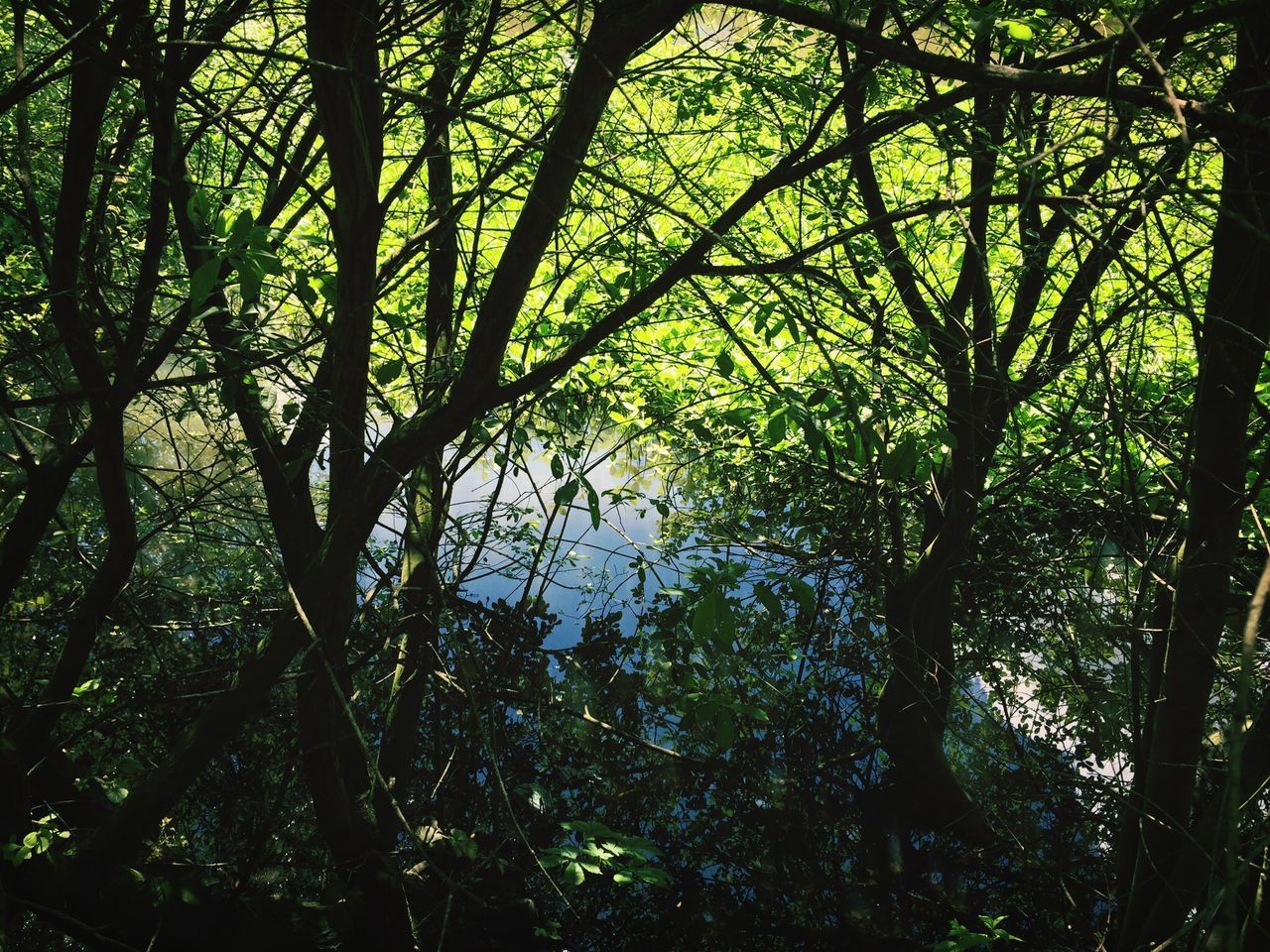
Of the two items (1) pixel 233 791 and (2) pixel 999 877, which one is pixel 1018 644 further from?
(1) pixel 233 791

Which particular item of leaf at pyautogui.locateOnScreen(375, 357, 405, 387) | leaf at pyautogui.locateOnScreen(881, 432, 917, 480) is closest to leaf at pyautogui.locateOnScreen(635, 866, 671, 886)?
leaf at pyautogui.locateOnScreen(881, 432, 917, 480)

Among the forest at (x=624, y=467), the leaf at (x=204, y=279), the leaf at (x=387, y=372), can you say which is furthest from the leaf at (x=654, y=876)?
the leaf at (x=204, y=279)

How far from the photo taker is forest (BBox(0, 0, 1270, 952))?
7.00ft

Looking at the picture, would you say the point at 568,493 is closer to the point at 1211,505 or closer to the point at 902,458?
the point at 902,458

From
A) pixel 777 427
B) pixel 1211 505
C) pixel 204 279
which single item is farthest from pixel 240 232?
pixel 1211 505

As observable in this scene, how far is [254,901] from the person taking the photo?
125 inches

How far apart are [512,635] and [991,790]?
2.42 meters

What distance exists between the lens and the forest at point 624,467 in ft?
7.00

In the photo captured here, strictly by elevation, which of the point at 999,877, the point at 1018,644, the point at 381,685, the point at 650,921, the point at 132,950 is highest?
the point at 1018,644

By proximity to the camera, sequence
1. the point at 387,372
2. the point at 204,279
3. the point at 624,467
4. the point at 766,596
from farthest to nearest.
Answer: the point at 624,467, the point at 387,372, the point at 766,596, the point at 204,279

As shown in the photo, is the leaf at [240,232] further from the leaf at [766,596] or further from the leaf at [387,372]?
the leaf at [766,596]

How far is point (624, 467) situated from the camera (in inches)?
161

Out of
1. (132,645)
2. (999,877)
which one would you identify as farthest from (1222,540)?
(132,645)

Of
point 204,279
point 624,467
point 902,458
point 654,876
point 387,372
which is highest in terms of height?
point 624,467
